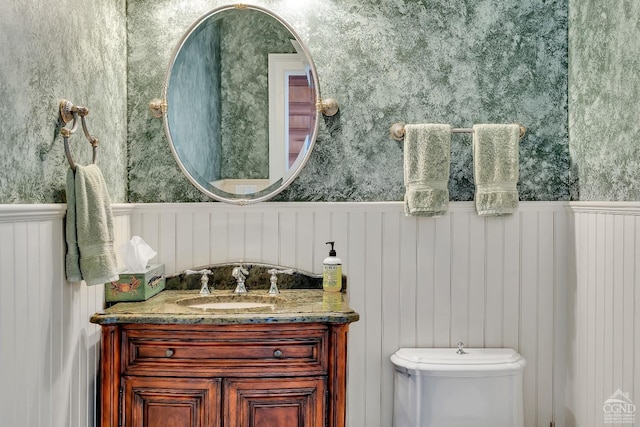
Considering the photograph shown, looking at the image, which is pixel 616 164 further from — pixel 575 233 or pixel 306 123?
pixel 306 123

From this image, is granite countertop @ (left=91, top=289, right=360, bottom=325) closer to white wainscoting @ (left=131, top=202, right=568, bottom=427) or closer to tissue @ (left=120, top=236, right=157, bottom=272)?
tissue @ (left=120, top=236, right=157, bottom=272)

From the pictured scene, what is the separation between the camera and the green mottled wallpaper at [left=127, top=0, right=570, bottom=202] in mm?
2475

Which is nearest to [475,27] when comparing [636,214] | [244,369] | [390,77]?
[390,77]

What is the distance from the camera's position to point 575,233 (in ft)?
7.91

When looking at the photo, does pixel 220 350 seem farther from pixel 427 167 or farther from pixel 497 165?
pixel 497 165

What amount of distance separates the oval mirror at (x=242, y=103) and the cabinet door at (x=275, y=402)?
0.80 m

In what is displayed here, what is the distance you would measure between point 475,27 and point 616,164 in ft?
2.66

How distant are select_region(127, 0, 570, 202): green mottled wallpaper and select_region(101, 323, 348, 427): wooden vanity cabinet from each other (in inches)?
28.1

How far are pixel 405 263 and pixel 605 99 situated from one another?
0.97 m

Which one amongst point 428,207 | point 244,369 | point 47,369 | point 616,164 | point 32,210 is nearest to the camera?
point 32,210

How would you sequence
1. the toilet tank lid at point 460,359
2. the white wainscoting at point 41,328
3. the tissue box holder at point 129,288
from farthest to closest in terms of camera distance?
the toilet tank lid at point 460,359 → the tissue box holder at point 129,288 → the white wainscoting at point 41,328

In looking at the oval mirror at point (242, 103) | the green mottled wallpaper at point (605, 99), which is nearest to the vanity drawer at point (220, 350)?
the oval mirror at point (242, 103)

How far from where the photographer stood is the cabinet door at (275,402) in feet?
6.35

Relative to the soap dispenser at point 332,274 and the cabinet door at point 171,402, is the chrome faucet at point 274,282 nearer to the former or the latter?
the soap dispenser at point 332,274
